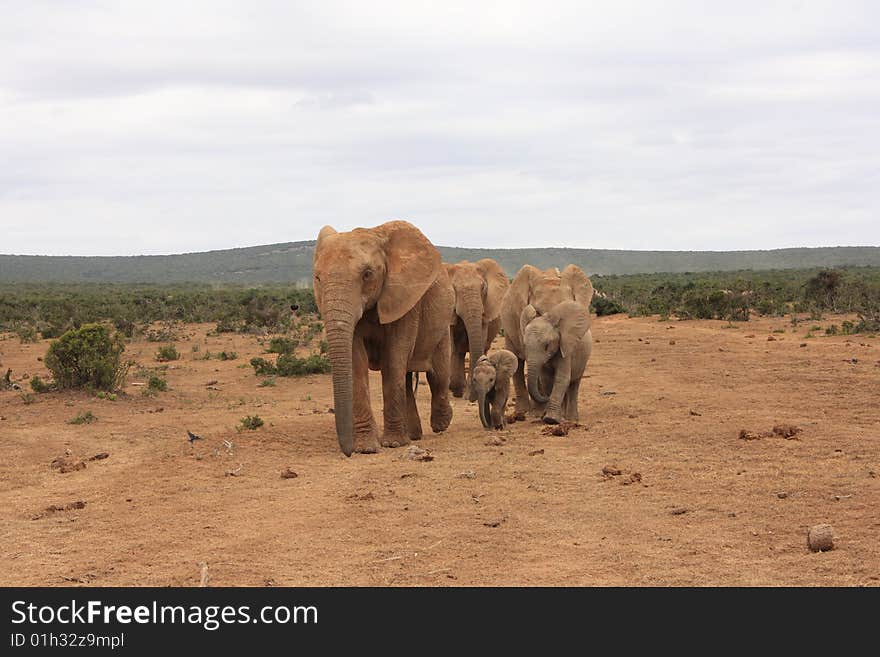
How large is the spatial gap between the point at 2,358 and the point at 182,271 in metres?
115

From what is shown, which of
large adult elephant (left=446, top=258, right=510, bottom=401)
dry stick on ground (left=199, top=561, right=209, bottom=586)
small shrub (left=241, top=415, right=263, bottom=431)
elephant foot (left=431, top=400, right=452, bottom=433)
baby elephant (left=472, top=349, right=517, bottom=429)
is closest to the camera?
dry stick on ground (left=199, top=561, right=209, bottom=586)

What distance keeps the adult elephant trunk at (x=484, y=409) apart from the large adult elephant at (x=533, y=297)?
0.99 m

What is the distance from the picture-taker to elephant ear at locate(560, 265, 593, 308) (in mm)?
13625

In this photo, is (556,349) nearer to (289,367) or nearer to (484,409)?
(484,409)

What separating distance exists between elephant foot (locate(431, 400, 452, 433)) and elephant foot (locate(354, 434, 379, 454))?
1926 mm

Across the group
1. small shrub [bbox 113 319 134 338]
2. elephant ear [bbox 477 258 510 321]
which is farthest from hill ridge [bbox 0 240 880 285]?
elephant ear [bbox 477 258 510 321]

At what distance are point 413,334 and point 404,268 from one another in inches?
34.1

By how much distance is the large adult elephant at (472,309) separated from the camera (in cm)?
1656

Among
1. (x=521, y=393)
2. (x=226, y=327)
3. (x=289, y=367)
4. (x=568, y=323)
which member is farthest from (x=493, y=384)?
(x=226, y=327)

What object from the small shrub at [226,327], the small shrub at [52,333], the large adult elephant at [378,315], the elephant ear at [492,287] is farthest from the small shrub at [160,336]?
the large adult elephant at [378,315]

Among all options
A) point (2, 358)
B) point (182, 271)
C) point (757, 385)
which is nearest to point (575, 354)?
point (757, 385)

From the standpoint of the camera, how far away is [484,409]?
1276 cm

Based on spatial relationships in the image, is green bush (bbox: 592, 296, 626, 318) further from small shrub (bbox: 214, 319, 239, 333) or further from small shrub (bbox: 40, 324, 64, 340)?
small shrub (bbox: 40, 324, 64, 340)

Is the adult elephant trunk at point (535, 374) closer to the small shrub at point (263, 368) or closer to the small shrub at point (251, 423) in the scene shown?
the small shrub at point (251, 423)
